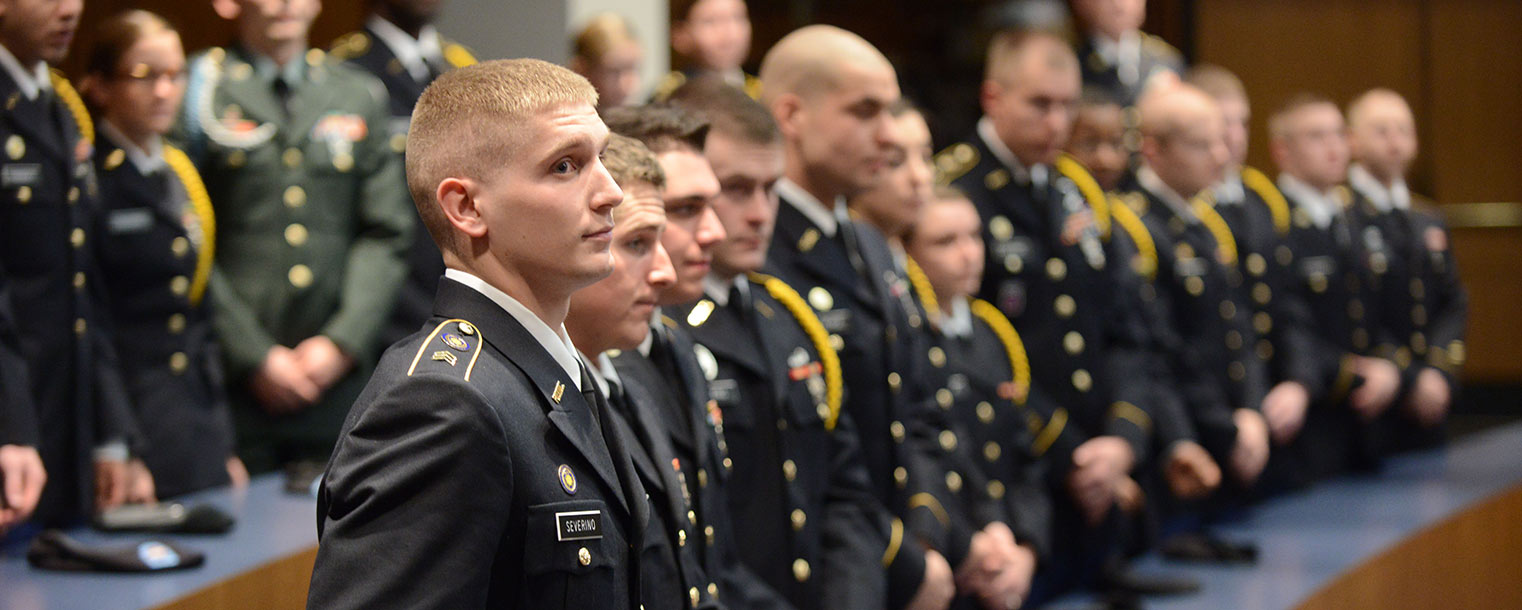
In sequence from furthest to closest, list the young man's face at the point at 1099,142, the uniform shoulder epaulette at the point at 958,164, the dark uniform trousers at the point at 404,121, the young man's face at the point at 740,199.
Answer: the young man's face at the point at 1099,142 → the uniform shoulder epaulette at the point at 958,164 → the dark uniform trousers at the point at 404,121 → the young man's face at the point at 740,199

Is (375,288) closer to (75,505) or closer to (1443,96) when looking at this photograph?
(75,505)

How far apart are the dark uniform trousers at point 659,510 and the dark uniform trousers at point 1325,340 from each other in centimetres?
318

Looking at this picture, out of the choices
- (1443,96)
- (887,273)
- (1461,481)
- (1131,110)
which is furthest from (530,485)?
(1443,96)

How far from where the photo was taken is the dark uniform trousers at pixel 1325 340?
4.44m

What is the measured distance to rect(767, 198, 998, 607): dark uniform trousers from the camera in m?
2.47

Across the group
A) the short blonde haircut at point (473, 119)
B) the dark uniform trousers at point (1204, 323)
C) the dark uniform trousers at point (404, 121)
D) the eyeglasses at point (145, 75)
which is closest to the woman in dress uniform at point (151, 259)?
the eyeglasses at point (145, 75)

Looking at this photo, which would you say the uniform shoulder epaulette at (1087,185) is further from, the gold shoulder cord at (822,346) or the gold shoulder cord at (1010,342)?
the gold shoulder cord at (822,346)

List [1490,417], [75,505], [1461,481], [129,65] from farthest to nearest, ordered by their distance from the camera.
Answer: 1. [1490,417]
2. [1461,481]
3. [129,65]
4. [75,505]

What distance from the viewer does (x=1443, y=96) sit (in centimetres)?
723

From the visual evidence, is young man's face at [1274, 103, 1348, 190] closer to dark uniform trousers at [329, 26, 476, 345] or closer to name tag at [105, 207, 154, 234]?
dark uniform trousers at [329, 26, 476, 345]

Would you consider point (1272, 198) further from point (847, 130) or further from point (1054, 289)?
point (847, 130)

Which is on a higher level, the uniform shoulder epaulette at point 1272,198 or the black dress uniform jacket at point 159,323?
the black dress uniform jacket at point 159,323

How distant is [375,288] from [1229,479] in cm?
232

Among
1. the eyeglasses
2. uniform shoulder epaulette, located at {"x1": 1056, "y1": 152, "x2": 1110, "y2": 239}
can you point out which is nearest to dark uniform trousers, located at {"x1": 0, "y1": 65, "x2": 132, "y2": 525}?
the eyeglasses
